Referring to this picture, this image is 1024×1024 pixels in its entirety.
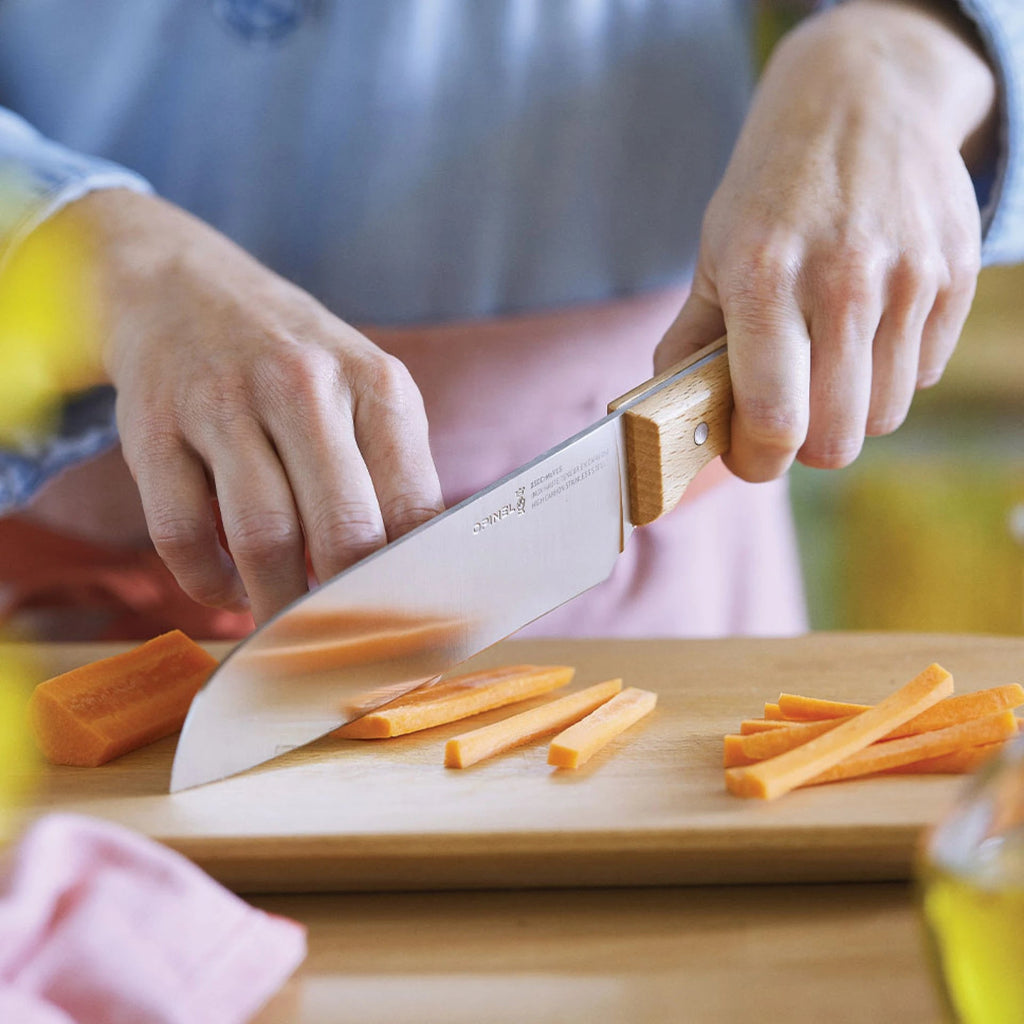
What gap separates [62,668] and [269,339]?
20.6 inches

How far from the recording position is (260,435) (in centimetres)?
105

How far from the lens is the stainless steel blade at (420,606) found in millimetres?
973

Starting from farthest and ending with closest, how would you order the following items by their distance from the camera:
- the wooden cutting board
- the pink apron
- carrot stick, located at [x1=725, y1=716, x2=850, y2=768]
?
the pink apron < carrot stick, located at [x1=725, y1=716, x2=850, y2=768] < the wooden cutting board

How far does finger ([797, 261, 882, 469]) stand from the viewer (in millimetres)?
1172

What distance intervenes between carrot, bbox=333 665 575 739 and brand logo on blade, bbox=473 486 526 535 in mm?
184

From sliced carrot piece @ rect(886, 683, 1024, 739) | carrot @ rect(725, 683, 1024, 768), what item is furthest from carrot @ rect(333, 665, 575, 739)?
sliced carrot piece @ rect(886, 683, 1024, 739)

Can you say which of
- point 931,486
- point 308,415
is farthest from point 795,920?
point 931,486

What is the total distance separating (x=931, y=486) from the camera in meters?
3.16

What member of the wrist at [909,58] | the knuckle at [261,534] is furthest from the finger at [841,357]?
the knuckle at [261,534]

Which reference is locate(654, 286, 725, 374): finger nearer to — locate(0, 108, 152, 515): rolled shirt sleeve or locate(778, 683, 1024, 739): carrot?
locate(778, 683, 1024, 739): carrot

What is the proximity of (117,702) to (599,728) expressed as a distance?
45 centimetres

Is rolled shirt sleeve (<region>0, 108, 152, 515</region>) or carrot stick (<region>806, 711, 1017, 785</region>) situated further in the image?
rolled shirt sleeve (<region>0, 108, 152, 515</region>)

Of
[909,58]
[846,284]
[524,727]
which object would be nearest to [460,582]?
[524,727]

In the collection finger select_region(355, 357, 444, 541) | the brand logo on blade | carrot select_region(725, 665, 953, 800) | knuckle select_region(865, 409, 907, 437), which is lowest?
carrot select_region(725, 665, 953, 800)
